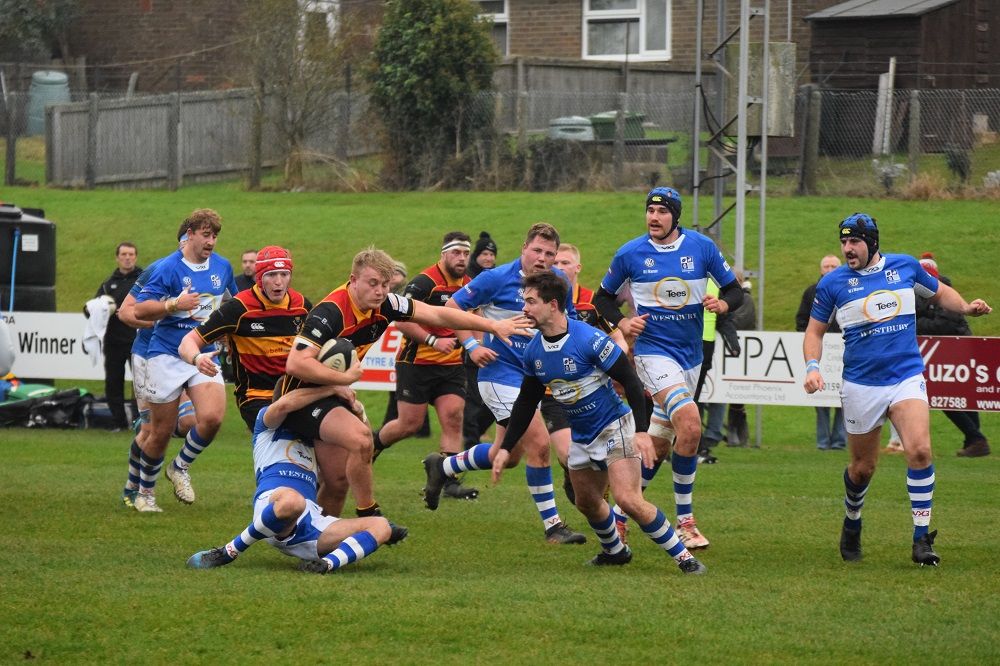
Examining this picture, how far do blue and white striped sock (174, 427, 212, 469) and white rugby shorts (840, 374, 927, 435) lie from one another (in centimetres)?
491

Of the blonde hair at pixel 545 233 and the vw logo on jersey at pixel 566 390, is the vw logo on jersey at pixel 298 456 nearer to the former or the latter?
the vw logo on jersey at pixel 566 390

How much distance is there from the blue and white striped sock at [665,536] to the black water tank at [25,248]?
1400cm

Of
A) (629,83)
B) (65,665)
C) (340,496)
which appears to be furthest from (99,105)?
(65,665)

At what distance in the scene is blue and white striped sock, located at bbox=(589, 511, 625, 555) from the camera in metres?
8.83

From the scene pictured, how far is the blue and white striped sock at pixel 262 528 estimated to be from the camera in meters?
8.16

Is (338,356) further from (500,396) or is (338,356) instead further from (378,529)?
(500,396)

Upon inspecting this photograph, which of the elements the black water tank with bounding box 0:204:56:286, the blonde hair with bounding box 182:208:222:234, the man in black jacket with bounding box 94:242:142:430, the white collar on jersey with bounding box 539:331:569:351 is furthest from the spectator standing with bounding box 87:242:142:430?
the white collar on jersey with bounding box 539:331:569:351

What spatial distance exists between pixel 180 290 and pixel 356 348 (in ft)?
9.02

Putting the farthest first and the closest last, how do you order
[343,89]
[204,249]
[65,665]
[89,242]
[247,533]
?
[343,89]
[89,242]
[204,249]
[247,533]
[65,665]

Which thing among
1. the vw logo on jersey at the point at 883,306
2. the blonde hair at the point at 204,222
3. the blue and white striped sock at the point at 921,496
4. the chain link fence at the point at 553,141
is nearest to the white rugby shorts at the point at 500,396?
the blonde hair at the point at 204,222

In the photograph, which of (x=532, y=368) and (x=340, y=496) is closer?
(x=532, y=368)

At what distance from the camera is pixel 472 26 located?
2902 centimetres

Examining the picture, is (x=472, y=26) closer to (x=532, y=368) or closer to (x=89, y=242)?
(x=89, y=242)

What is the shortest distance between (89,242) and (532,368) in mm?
20688
